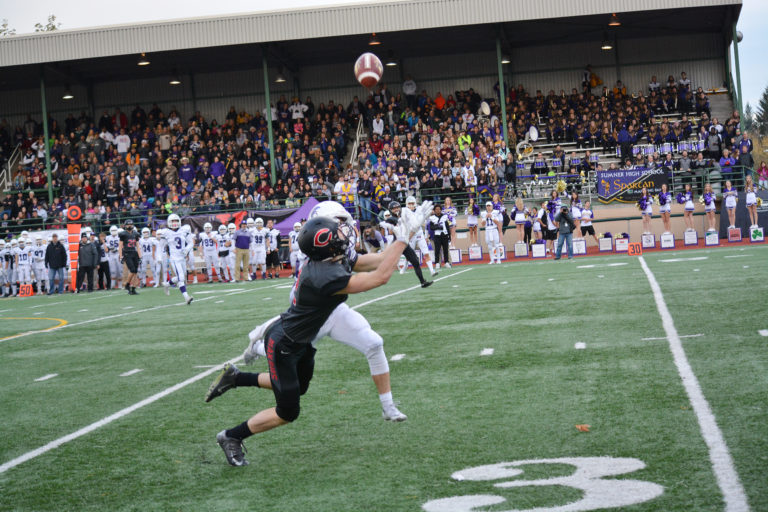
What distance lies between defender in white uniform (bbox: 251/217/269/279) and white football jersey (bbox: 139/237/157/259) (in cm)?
283

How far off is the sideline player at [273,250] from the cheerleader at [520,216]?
7.47m

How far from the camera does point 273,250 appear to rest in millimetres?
26672

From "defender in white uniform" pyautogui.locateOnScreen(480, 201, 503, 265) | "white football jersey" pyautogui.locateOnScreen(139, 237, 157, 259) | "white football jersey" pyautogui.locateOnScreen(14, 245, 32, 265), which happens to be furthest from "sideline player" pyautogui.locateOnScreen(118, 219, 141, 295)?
"defender in white uniform" pyautogui.locateOnScreen(480, 201, 503, 265)

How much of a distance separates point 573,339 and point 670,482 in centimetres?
459

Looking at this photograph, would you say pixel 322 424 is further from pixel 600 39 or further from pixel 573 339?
pixel 600 39

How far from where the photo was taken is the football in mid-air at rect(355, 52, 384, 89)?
768 inches

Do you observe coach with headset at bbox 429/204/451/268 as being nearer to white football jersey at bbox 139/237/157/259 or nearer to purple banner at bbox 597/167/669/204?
purple banner at bbox 597/167/669/204

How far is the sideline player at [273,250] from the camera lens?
26422 mm

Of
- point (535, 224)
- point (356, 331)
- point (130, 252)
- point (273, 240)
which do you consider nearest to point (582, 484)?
point (356, 331)

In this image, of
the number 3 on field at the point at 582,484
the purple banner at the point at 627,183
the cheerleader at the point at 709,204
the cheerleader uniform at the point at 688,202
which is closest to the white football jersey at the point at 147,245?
the purple banner at the point at 627,183

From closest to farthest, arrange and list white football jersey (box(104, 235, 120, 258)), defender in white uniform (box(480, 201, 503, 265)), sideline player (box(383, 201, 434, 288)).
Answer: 1. sideline player (box(383, 201, 434, 288))
2. defender in white uniform (box(480, 201, 503, 265))
3. white football jersey (box(104, 235, 120, 258))

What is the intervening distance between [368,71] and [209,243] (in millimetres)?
9336

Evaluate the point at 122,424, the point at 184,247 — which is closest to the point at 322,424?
the point at 122,424

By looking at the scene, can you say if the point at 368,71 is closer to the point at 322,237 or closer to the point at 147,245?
the point at 147,245
